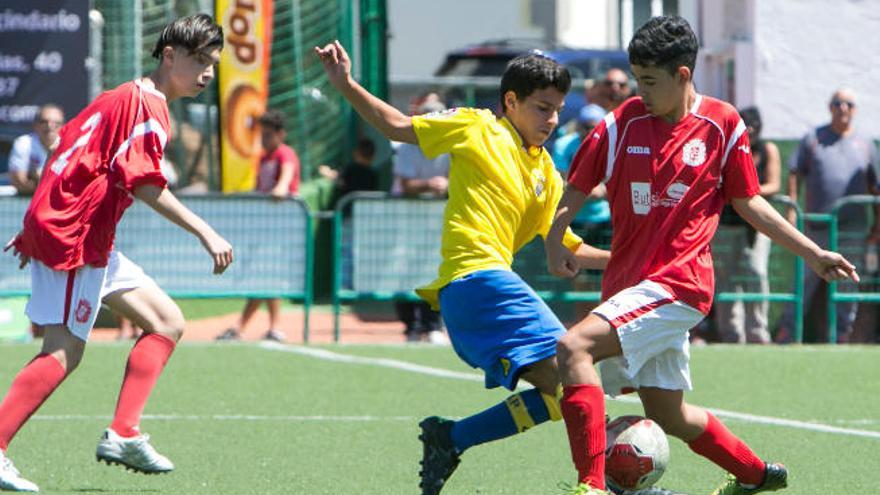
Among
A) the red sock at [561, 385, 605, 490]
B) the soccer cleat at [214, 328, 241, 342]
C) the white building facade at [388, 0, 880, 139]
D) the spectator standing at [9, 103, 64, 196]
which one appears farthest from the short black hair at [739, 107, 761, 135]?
the red sock at [561, 385, 605, 490]

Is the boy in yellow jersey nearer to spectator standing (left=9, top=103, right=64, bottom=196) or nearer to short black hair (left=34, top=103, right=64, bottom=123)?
short black hair (left=34, top=103, right=64, bottom=123)

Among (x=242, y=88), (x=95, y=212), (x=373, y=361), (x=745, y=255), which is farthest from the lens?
(x=242, y=88)

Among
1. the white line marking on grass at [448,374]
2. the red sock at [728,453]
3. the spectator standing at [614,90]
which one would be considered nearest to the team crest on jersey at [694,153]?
the red sock at [728,453]

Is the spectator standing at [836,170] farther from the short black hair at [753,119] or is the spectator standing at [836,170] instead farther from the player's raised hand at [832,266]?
the player's raised hand at [832,266]

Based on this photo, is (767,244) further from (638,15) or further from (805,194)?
(638,15)

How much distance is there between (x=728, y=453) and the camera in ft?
22.8

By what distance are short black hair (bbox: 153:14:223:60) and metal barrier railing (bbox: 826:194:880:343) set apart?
8692 mm

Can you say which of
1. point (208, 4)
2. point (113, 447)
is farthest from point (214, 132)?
point (113, 447)

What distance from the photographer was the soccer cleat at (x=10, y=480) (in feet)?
23.7

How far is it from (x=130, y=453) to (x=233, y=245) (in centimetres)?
759

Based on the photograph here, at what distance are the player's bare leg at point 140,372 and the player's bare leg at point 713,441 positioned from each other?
199 cm

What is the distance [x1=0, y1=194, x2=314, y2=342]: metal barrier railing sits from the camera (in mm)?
14805

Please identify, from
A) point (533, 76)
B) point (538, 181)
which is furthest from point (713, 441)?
point (533, 76)

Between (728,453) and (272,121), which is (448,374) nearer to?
(272,121)
